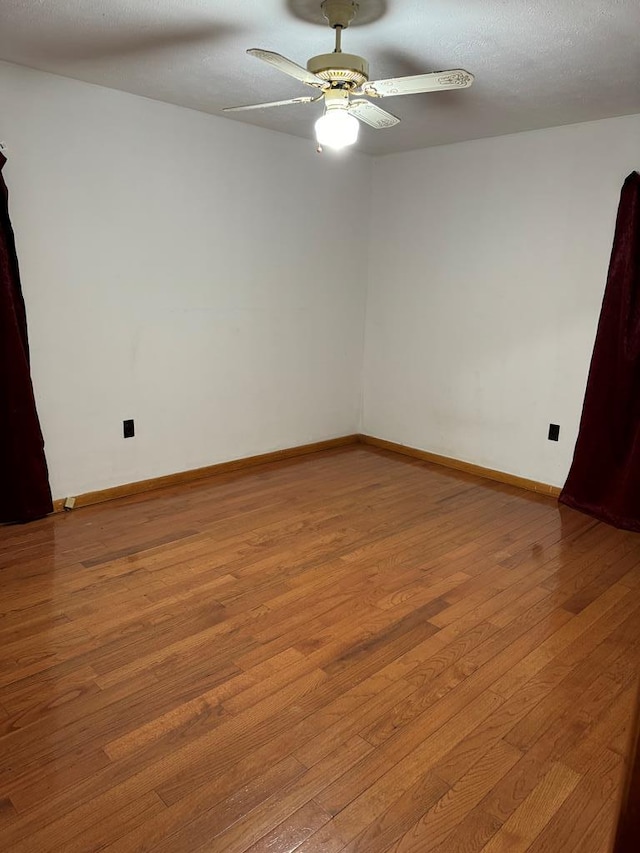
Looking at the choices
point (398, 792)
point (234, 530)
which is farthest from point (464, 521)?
point (398, 792)

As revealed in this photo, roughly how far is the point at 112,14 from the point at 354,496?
9.01 ft

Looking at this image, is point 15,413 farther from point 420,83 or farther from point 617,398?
point 617,398

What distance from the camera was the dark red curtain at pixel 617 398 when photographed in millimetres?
3451

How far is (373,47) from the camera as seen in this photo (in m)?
2.55

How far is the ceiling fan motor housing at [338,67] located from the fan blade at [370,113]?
16 centimetres

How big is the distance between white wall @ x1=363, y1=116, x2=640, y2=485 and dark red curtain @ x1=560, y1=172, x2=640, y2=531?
154 mm

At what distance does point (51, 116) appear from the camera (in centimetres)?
314

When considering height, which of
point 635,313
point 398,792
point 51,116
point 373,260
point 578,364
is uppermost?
point 51,116

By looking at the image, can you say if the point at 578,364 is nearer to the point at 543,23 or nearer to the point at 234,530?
the point at 543,23

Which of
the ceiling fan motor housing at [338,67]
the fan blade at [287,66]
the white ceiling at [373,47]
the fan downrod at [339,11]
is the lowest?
the fan blade at [287,66]

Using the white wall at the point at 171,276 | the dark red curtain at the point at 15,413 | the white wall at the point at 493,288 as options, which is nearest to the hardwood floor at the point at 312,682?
the dark red curtain at the point at 15,413

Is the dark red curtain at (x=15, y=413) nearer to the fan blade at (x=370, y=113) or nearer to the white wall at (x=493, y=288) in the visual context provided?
the fan blade at (x=370, y=113)

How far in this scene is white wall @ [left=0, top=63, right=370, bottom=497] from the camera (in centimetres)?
325

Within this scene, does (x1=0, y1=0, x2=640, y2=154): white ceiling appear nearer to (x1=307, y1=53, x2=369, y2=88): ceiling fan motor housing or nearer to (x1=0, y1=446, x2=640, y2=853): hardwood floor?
(x1=307, y1=53, x2=369, y2=88): ceiling fan motor housing
